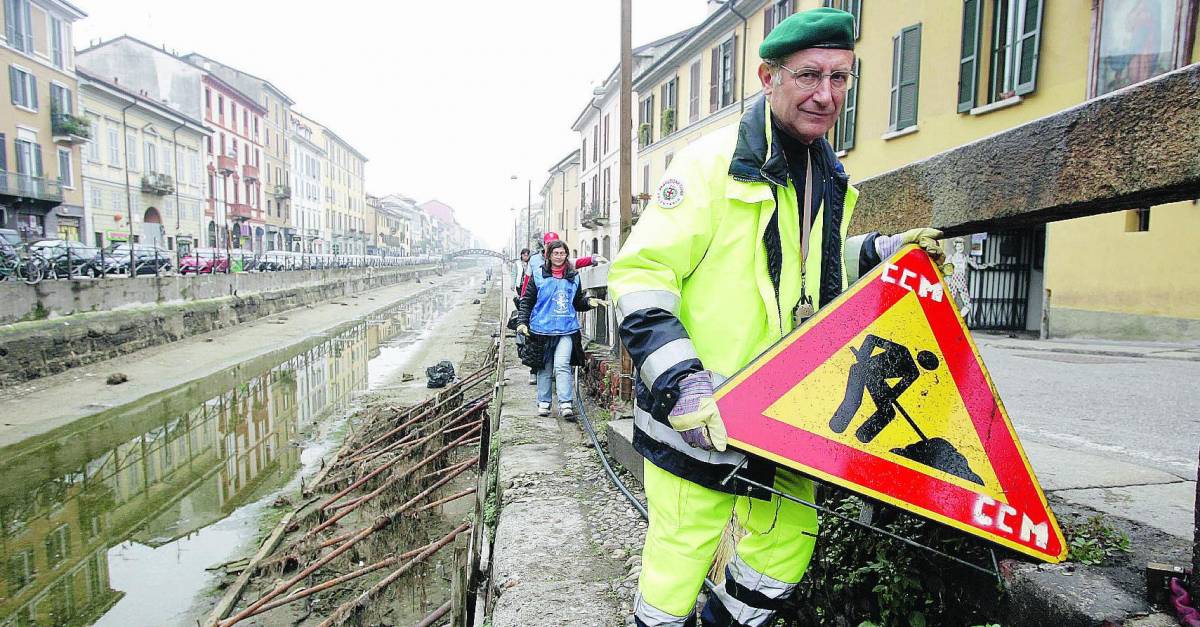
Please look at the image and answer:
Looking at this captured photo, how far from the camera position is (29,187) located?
27859mm

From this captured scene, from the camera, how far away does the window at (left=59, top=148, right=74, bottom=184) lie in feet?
99.4

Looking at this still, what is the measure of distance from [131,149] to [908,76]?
38754 millimetres

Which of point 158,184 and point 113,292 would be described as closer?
point 113,292

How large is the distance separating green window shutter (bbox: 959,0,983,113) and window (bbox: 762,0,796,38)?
645 cm

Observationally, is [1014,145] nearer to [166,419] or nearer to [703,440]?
[703,440]

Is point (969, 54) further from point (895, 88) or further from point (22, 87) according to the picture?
point (22, 87)

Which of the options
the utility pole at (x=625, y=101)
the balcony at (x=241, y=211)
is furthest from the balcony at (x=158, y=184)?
the utility pole at (x=625, y=101)

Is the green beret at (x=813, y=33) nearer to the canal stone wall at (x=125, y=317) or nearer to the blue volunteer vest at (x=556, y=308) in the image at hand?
the blue volunteer vest at (x=556, y=308)

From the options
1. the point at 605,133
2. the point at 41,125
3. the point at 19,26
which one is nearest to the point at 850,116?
the point at 605,133

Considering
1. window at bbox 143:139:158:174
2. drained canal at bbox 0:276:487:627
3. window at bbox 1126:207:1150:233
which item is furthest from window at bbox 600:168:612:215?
window at bbox 1126:207:1150:233

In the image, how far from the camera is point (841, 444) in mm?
1777

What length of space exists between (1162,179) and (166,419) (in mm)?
13798

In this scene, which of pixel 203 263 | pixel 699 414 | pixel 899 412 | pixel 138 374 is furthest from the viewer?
pixel 203 263

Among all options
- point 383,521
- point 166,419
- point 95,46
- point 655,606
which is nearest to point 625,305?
point 655,606
